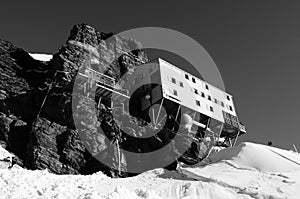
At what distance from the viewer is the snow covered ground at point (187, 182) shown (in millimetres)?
14594

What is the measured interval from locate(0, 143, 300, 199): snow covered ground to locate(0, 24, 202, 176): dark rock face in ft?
66.1

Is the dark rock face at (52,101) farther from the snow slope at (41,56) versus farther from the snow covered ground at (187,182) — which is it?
the snow slope at (41,56)

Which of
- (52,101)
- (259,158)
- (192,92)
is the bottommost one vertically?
(52,101)

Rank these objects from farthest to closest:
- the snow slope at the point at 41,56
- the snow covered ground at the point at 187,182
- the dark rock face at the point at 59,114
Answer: the snow slope at the point at 41,56 < the dark rock face at the point at 59,114 < the snow covered ground at the point at 187,182

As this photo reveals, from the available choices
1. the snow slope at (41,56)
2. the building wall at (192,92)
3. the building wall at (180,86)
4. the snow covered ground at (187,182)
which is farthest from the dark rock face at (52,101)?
the snow slope at (41,56)

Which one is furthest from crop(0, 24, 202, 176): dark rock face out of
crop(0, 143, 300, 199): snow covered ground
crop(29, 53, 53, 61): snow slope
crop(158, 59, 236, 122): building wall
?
crop(29, 53, 53, 61): snow slope

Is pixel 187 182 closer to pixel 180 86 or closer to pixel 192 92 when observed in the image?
pixel 180 86

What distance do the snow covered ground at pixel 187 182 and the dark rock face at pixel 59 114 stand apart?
20.2 metres

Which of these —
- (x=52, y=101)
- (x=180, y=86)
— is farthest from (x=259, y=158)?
(x=180, y=86)

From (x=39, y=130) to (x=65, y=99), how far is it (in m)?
5.67

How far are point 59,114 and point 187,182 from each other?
28.6m

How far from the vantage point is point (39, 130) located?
39219 mm

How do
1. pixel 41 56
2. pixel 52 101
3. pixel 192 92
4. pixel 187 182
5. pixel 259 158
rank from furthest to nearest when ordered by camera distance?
pixel 41 56 < pixel 192 92 < pixel 52 101 < pixel 259 158 < pixel 187 182

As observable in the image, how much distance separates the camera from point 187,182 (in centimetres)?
1684
